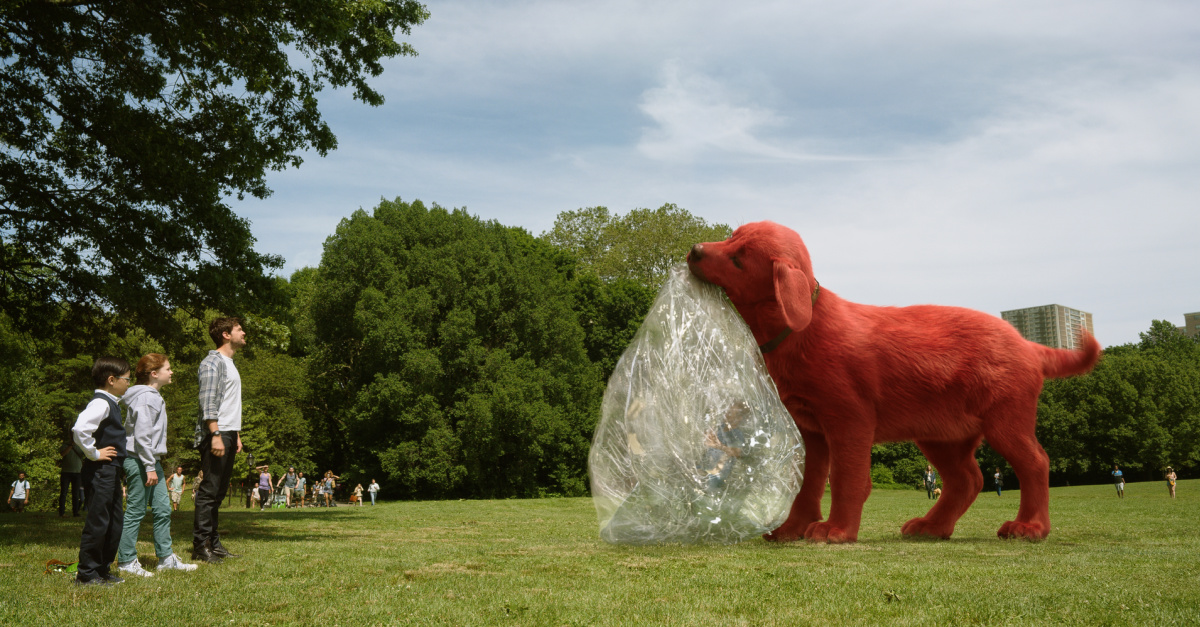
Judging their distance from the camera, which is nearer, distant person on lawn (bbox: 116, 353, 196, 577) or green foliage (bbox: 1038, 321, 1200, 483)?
distant person on lawn (bbox: 116, 353, 196, 577)

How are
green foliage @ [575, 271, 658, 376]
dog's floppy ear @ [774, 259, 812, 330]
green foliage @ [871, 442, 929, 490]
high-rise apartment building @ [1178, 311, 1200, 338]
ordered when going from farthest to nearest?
1. high-rise apartment building @ [1178, 311, 1200, 338]
2. green foliage @ [871, 442, 929, 490]
3. green foliage @ [575, 271, 658, 376]
4. dog's floppy ear @ [774, 259, 812, 330]

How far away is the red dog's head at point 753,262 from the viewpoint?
8664 mm

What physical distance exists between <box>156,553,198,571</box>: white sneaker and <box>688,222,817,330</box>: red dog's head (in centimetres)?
562

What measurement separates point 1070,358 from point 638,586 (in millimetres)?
6866

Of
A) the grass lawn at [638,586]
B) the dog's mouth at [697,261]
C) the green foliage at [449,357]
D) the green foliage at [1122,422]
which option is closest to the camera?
the grass lawn at [638,586]

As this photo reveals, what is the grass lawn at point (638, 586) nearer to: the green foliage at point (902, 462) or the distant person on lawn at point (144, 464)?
the distant person on lawn at point (144, 464)

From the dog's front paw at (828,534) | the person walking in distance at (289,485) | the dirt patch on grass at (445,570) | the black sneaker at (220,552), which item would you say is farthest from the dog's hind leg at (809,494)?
the person walking in distance at (289,485)

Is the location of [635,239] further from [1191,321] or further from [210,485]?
[1191,321]

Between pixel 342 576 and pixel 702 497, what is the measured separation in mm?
3382

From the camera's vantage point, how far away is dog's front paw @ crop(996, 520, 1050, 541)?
898 cm

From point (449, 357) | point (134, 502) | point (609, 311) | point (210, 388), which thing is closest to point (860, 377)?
point (210, 388)

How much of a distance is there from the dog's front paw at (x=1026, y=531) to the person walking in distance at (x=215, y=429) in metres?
8.34

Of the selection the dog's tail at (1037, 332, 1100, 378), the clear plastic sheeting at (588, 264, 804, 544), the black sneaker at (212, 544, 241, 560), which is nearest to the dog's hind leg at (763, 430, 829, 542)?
the clear plastic sheeting at (588, 264, 804, 544)

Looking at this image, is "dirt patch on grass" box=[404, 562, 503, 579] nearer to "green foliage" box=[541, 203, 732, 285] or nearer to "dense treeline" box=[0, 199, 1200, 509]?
"dense treeline" box=[0, 199, 1200, 509]
